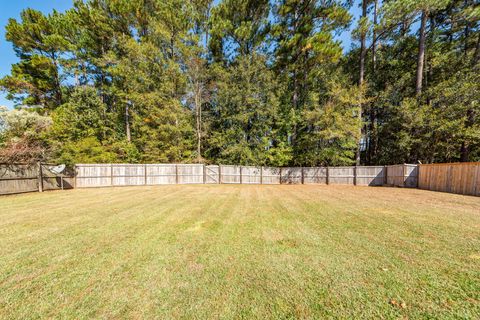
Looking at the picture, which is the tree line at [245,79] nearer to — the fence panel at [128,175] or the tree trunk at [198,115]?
the tree trunk at [198,115]

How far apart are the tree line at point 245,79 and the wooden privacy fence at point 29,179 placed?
2929mm

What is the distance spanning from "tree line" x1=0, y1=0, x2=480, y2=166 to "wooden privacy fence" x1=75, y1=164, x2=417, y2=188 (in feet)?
3.51

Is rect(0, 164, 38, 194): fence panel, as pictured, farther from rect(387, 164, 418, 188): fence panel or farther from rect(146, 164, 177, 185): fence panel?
rect(387, 164, 418, 188): fence panel

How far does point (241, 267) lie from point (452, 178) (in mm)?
12426

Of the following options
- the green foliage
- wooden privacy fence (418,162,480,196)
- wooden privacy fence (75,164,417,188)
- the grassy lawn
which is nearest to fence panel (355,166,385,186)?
wooden privacy fence (75,164,417,188)

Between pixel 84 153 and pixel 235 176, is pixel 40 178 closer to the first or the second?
pixel 84 153

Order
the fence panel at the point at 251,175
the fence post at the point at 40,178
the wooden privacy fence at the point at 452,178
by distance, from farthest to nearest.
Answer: the fence panel at the point at 251,175
the fence post at the point at 40,178
the wooden privacy fence at the point at 452,178

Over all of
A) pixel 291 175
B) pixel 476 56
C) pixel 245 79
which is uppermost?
pixel 476 56

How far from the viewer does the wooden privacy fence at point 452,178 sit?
8133mm

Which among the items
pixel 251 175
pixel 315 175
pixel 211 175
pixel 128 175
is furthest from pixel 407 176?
pixel 128 175

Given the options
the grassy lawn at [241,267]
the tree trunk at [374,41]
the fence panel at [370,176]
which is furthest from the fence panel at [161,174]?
the tree trunk at [374,41]

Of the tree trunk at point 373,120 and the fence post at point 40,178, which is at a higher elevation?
the tree trunk at point 373,120

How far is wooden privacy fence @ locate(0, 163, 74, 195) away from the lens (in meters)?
8.75

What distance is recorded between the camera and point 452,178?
903 cm
